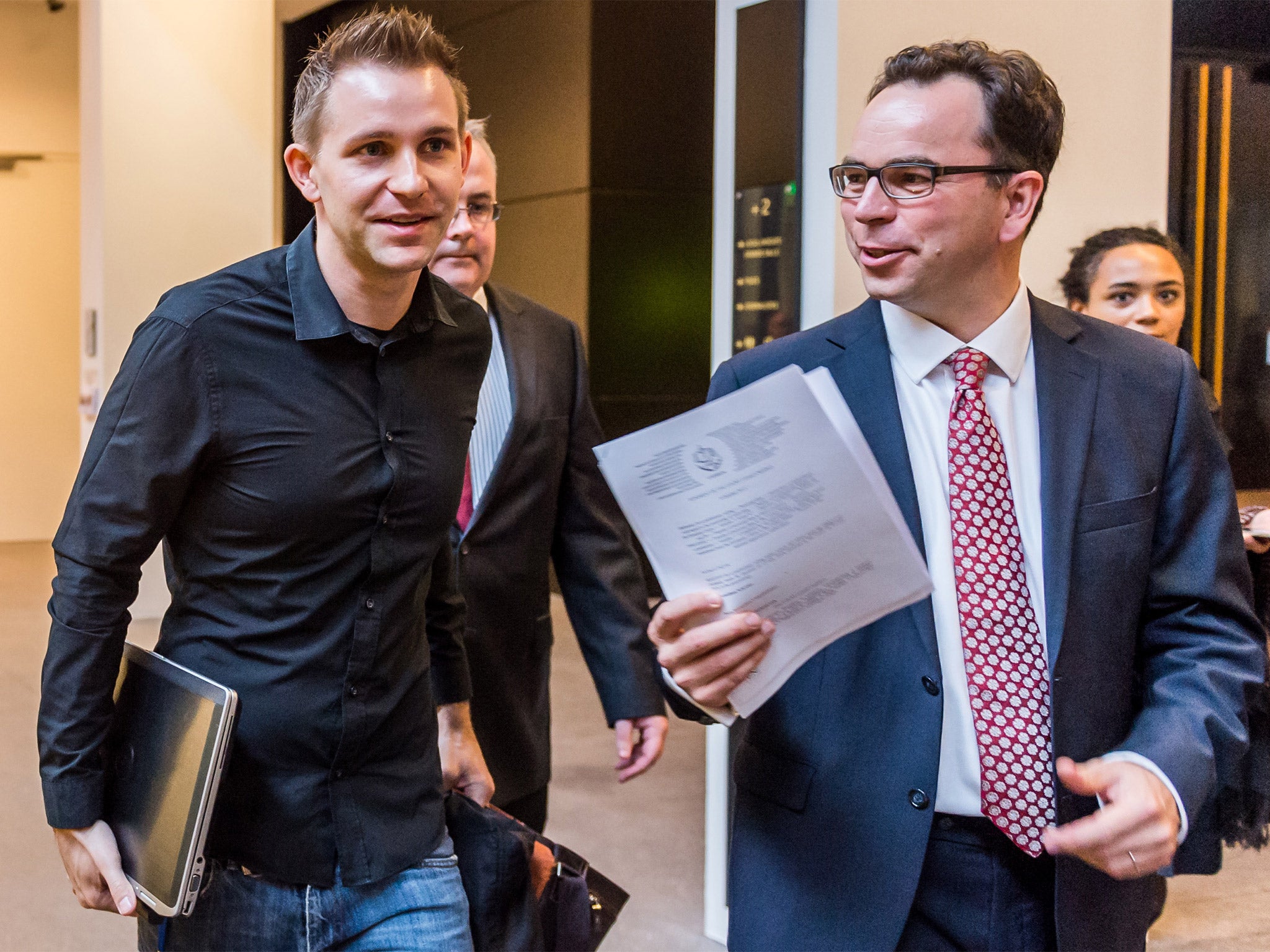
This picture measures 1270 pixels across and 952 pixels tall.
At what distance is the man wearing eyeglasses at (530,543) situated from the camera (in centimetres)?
259

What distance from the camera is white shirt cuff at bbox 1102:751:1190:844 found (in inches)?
56.2

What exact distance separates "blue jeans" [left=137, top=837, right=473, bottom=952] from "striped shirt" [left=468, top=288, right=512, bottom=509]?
0.93 m

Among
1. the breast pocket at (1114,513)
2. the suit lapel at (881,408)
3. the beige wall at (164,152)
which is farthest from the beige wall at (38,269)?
the breast pocket at (1114,513)

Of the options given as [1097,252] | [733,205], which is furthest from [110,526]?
[1097,252]

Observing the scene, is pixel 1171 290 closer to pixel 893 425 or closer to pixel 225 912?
pixel 893 425

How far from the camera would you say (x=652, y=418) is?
9484mm

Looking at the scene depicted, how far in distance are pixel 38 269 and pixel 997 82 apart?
12191 millimetres

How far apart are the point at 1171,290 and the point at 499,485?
5.72ft

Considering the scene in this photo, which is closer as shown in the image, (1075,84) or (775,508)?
(775,508)

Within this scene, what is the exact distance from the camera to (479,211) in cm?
279

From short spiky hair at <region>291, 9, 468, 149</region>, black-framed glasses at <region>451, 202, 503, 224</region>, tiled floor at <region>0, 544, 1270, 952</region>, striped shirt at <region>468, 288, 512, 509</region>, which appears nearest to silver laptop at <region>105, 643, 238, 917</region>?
short spiky hair at <region>291, 9, 468, 149</region>

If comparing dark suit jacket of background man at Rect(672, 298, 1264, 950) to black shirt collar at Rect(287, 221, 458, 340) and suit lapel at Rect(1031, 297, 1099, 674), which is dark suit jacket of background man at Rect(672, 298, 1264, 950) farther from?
black shirt collar at Rect(287, 221, 458, 340)

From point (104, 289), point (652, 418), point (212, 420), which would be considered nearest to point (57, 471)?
point (104, 289)

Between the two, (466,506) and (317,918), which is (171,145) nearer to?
(466,506)
